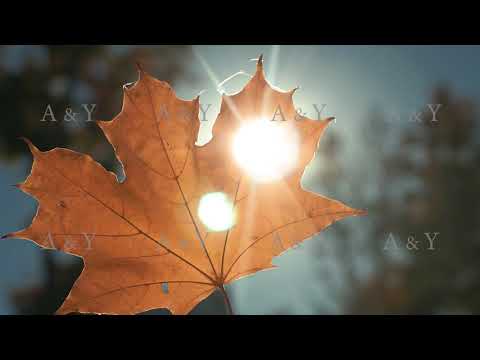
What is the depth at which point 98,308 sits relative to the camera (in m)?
0.50

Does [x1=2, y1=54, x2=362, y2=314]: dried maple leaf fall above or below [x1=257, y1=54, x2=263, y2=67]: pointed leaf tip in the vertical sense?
below

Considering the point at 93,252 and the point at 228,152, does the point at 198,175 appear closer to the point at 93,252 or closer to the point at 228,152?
the point at 228,152

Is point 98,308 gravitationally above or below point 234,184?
below

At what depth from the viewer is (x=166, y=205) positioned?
0.56m

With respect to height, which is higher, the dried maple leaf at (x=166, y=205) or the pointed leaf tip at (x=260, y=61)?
the pointed leaf tip at (x=260, y=61)

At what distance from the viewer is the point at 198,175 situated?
1.83ft

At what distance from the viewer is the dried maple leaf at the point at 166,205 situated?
1.69ft

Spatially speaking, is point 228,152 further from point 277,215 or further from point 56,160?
point 56,160

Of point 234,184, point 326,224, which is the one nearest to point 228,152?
point 234,184

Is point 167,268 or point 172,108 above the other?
point 172,108

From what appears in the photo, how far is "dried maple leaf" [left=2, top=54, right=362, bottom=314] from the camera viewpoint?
51 cm

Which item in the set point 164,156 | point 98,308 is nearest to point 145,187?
point 164,156

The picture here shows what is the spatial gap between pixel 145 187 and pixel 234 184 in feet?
0.37

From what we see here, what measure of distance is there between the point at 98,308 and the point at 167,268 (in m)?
0.09
